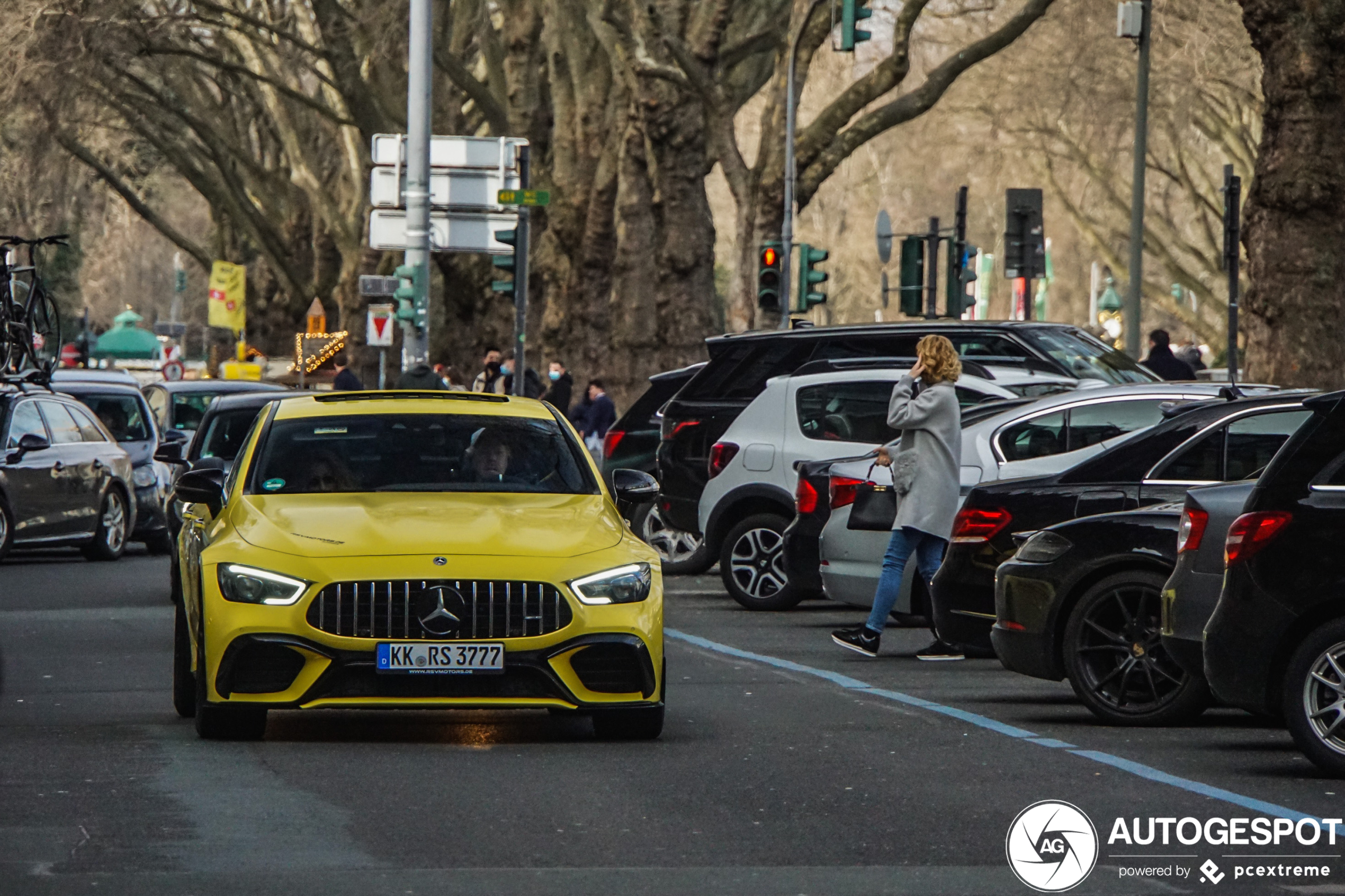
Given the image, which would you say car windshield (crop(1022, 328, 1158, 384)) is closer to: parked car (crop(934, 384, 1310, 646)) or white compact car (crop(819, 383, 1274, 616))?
white compact car (crop(819, 383, 1274, 616))

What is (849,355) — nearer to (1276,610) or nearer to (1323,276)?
(1323,276)

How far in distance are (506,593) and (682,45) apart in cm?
2150

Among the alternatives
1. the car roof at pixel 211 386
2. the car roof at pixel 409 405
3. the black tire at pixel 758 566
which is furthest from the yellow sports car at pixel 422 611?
the car roof at pixel 211 386

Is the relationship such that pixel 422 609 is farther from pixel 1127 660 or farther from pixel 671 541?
pixel 671 541

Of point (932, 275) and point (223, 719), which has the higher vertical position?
point (932, 275)

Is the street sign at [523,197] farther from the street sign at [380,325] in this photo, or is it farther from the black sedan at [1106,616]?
the black sedan at [1106,616]

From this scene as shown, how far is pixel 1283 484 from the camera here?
30.8 feet

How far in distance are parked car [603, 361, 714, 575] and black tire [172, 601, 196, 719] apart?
397 inches

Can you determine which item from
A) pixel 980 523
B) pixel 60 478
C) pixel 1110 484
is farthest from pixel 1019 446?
pixel 60 478

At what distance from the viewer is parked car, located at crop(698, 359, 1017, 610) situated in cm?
1766

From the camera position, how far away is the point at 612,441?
22.2 metres

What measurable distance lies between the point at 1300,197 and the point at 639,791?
13.4 meters

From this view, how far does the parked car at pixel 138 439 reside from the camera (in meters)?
25.2

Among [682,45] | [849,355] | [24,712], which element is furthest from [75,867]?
[682,45]
